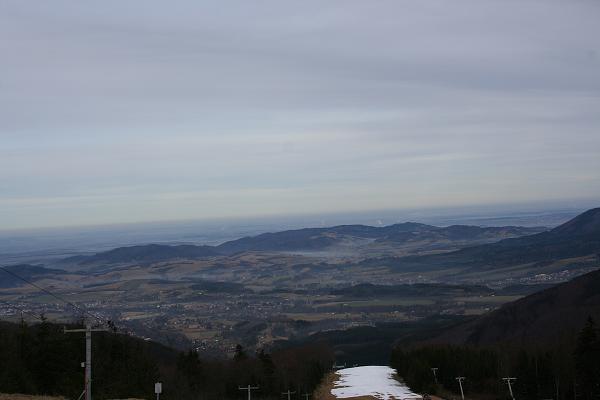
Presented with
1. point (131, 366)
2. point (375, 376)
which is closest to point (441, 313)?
point (375, 376)

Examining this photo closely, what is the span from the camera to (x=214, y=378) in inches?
2862

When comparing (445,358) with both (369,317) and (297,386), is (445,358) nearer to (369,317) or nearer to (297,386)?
(297,386)

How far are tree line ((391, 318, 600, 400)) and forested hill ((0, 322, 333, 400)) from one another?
1163 cm

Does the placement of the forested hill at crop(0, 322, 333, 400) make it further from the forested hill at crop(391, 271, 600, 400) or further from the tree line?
the forested hill at crop(391, 271, 600, 400)

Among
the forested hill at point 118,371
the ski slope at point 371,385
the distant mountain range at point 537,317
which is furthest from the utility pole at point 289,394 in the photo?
the distant mountain range at point 537,317

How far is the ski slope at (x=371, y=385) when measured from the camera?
204ft

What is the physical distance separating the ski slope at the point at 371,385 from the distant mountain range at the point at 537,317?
41468 mm

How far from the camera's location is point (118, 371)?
58031mm

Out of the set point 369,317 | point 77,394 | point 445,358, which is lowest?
point 369,317

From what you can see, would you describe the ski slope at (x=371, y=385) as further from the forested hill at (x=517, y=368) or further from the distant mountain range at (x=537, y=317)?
the distant mountain range at (x=537, y=317)

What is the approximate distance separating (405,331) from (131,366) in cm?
10337

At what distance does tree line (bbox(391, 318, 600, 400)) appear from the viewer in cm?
6706

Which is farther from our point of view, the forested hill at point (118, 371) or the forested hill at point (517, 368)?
the forested hill at point (517, 368)

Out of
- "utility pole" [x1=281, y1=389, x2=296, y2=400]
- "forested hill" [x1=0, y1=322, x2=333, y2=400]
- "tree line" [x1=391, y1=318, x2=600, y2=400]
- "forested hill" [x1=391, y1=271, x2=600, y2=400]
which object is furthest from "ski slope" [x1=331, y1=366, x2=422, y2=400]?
"utility pole" [x1=281, y1=389, x2=296, y2=400]
